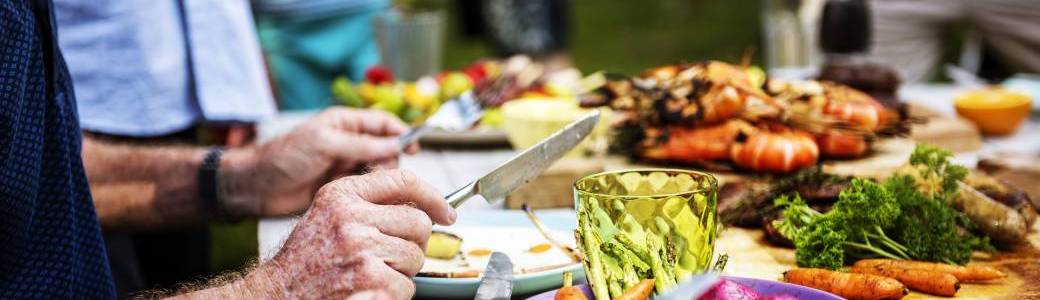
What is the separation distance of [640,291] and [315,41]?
4.34 meters

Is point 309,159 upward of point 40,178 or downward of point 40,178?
downward

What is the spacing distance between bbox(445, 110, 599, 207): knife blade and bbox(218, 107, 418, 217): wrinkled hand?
62cm

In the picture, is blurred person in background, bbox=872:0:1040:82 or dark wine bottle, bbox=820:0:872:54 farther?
blurred person in background, bbox=872:0:1040:82

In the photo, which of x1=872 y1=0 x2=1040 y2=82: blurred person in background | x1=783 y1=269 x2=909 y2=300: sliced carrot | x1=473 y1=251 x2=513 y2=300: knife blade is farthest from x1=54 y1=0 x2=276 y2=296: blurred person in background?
x1=872 y1=0 x2=1040 y2=82: blurred person in background

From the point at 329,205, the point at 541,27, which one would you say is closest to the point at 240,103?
the point at 329,205

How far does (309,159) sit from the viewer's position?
2.11 metres

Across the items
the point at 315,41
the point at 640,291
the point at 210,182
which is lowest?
the point at 315,41

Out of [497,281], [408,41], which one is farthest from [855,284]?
[408,41]

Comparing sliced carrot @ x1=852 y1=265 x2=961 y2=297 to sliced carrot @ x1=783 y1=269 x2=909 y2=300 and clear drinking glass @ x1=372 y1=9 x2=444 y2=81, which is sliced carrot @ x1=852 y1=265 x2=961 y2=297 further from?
clear drinking glass @ x1=372 y1=9 x2=444 y2=81

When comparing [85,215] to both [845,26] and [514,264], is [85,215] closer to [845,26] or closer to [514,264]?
[514,264]

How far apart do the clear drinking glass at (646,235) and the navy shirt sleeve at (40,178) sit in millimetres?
721

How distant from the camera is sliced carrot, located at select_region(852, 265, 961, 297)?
4.12 feet

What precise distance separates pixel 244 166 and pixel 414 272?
46.6 inches

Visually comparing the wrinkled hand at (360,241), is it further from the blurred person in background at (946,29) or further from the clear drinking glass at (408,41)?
the blurred person in background at (946,29)
